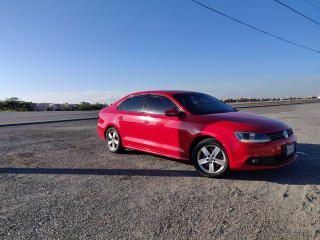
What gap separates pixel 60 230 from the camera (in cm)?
349

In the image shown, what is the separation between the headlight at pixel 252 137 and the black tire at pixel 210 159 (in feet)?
1.19

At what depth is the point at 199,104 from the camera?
6406mm

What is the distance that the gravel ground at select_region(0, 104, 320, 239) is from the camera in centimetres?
343

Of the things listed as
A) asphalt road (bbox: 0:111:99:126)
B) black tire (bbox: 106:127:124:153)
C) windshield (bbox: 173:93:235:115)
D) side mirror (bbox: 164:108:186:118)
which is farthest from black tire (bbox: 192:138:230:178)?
asphalt road (bbox: 0:111:99:126)

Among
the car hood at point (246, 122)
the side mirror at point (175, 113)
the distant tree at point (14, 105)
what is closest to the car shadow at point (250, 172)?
the car hood at point (246, 122)

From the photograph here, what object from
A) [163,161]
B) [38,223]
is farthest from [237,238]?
[163,161]

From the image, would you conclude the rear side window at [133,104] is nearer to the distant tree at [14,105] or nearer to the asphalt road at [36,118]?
the asphalt road at [36,118]

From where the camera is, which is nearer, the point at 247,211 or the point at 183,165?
the point at 247,211

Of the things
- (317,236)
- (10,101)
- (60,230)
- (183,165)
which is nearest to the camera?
(317,236)

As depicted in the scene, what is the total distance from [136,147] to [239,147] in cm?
254

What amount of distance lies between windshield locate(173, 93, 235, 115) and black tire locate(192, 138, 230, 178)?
792 millimetres

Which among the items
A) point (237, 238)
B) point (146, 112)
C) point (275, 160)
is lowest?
point (237, 238)

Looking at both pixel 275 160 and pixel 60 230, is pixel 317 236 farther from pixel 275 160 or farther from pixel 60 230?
pixel 60 230

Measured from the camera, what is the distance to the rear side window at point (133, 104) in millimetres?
6977
